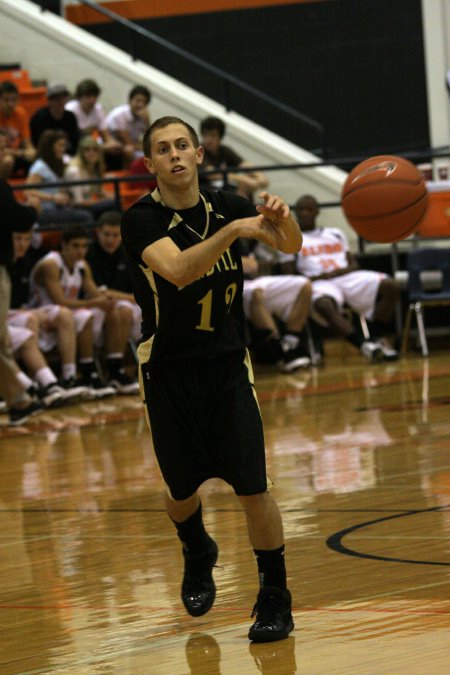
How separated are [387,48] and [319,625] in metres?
14.1

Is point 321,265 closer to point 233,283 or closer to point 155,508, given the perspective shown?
point 155,508

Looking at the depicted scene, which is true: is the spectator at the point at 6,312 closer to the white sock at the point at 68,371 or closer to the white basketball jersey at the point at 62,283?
the white sock at the point at 68,371

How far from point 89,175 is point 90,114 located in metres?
1.50

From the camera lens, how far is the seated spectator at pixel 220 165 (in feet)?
42.3

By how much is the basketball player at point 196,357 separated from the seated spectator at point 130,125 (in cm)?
999

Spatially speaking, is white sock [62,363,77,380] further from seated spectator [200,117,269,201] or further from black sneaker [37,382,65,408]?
seated spectator [200,117,269,201]

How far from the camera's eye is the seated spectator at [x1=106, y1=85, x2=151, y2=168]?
13.8 metres

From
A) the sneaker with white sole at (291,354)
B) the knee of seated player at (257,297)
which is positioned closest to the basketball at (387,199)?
the knee of seated player at (257,297)

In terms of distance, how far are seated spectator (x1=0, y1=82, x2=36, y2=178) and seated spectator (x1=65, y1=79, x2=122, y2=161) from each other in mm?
650

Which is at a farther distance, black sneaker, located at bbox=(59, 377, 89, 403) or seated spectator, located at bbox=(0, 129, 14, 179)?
seated spectator, located at bbox=(0, 129, 14, 179)

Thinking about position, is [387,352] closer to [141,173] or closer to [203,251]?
[141,173]

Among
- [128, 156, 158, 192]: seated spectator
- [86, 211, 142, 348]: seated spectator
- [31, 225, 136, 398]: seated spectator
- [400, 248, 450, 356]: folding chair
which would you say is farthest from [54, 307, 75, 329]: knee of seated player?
[400, 248, 450, 356]: folding chair

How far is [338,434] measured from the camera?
311 inches

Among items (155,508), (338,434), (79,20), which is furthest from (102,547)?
(79,20)
